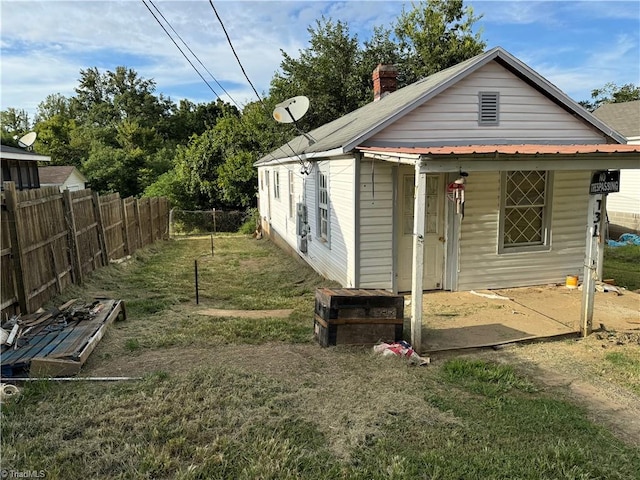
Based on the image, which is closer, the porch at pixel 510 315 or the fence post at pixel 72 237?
the porch at pixel 510 315

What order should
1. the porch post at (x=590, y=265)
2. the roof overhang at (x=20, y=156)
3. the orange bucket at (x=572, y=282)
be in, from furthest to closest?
the roof overhang at (x=20, y=156) → the orange bucket at (x=572, y=282) → the porch post at (x=590, y=265)

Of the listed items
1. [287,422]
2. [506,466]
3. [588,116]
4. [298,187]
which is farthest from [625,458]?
[298,187]

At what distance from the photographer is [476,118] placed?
8.48 metres

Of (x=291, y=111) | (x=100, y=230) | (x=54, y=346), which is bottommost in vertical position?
(x=54, y=346)

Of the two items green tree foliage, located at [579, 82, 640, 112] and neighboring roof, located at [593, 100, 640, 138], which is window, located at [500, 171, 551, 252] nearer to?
neighboring roof, located at [593, 100, 640, 138]

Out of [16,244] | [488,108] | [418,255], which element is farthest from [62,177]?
[418,255]

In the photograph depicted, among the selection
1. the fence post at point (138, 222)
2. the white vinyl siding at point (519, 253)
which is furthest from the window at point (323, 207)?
the fence post at point (138, 222)

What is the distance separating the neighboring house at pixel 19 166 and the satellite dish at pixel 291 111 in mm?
14124

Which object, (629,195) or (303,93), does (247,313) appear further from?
(303,93)

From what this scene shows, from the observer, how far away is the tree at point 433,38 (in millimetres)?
27234

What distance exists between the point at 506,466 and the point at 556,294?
590 cm

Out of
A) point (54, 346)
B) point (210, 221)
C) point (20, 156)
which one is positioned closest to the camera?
point (54, 346)

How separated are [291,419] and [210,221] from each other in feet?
69.6

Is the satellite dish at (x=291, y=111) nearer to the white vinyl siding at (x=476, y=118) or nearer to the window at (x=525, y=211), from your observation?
the white vinyl siding at (x=476, y=118)
